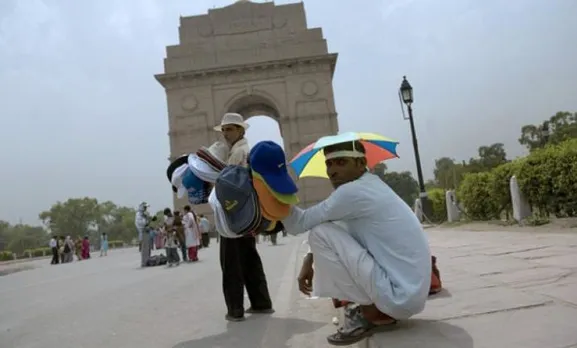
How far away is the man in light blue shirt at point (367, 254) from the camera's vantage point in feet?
9.03

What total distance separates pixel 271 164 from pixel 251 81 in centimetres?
3533

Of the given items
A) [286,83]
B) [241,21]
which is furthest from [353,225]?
[241,21]

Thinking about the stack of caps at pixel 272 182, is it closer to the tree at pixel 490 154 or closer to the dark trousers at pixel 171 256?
the dark trousers at pixel 171 256

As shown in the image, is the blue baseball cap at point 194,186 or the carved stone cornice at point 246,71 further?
the carved stone cornice at point 246,71

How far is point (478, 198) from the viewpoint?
580 inches

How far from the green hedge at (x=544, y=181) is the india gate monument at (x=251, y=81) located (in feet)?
79.9

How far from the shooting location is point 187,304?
5.62 meters

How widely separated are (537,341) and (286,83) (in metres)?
36.2

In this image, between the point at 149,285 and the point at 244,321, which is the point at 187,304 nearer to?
the point at 244,321

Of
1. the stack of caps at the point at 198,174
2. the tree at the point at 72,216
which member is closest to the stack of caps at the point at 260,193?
the stack of caps at the point at 198,174

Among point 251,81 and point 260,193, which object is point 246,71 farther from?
point 260,193

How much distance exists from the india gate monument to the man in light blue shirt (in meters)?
34.0

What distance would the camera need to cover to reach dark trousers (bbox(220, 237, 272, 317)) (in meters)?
4.37

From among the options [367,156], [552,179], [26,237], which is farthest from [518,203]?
[26,237]
